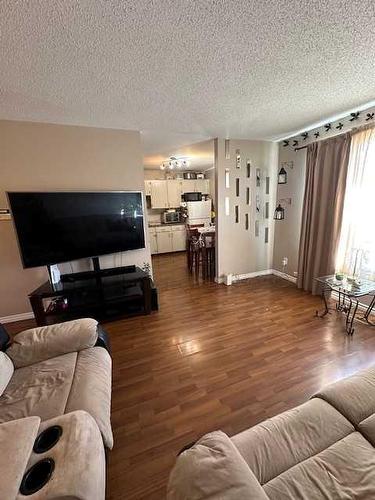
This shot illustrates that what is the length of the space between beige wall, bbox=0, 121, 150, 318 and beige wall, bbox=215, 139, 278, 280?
1374mm

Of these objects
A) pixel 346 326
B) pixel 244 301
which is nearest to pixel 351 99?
pixel 346 326

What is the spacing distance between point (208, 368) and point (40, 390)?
129cm

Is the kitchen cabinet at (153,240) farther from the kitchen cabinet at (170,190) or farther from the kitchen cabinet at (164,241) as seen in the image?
the kitchen cabinet at (170,190)

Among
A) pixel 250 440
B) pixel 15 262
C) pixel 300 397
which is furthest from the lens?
pixel 15 262

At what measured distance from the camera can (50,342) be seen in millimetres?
1531

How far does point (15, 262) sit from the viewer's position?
9.25 ft

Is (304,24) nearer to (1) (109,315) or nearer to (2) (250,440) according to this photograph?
(2) (250,440)

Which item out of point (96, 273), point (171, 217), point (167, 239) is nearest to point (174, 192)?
point (171, 217)

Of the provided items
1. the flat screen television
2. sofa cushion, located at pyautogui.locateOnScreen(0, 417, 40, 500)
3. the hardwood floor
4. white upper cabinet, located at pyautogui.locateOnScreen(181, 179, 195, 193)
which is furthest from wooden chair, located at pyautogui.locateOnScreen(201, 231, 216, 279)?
sofa cushion, located at pyautogui.locateOnScreen(0, 417, 40, 500)

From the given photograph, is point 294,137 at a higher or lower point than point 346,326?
higher

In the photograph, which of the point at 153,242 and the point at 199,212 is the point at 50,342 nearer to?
the point at 153,242

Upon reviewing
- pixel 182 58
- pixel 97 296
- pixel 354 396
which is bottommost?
pixel 97 296

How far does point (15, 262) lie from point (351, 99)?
4283 millimetres

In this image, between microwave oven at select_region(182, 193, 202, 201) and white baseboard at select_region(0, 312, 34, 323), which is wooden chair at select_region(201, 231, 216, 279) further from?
white baseboard at select_region(0, 312, 34, 323)
